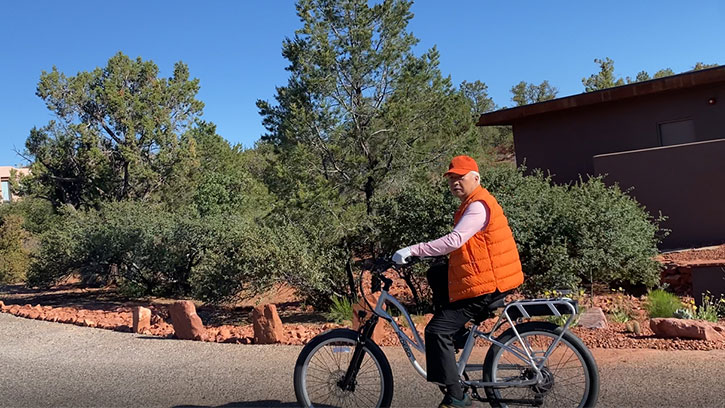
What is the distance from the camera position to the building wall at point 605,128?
1586cm

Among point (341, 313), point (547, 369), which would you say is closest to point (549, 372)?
point (547, 369)

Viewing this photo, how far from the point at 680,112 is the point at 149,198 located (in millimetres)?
18173

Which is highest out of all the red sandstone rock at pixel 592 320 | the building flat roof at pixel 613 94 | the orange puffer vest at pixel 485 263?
the building flat roof at pixel 613 94

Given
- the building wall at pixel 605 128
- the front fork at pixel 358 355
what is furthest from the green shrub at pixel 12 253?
the front fork at pixel 358 355

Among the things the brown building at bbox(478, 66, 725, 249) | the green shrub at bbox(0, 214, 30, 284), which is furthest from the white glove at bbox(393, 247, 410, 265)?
the green shrub at bbox(0, 214, 30, 284)

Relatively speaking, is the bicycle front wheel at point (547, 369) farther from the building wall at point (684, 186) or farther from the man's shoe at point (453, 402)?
the building wall at point (684, 186)

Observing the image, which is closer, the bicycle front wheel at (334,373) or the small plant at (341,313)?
the bicycle front wheel at (334,373)

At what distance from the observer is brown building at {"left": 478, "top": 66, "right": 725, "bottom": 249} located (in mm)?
14445

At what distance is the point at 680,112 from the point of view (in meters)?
16.2

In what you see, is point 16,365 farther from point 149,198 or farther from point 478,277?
point 149,198

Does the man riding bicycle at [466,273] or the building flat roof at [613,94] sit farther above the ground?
the building flat roof at [613,94]

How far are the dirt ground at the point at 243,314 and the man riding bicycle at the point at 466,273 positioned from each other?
3.16 meters

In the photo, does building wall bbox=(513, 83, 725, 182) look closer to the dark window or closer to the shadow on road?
the dark window

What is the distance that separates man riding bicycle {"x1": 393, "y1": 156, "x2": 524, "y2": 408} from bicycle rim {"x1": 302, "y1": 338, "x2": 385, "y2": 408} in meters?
0.49
